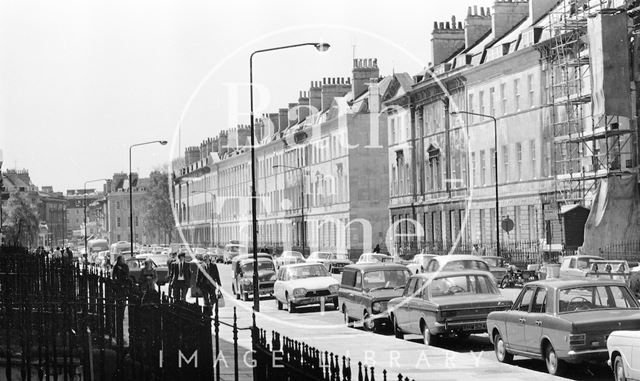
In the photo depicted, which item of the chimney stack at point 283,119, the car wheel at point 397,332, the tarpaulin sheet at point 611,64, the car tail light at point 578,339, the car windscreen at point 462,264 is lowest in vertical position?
the car wheel at point 397,332

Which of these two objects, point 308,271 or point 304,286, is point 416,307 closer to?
point 304,286

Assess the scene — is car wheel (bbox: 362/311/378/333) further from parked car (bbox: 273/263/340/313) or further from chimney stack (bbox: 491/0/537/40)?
chimney stack (bbox: 491/0/537/40)

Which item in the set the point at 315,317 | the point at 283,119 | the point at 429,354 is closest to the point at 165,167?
the point at 283,119

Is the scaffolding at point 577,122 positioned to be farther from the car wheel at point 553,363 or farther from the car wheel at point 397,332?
the car wheel at point 553,363

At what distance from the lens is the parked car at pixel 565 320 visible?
17.9 m

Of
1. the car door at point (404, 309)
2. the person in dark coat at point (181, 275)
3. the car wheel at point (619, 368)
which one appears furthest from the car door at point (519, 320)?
the person in dark coat at point (181, 275)

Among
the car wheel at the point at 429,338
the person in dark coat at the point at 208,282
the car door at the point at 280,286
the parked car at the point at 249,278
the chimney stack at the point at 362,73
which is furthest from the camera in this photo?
the chimney stack at the point at 362,73

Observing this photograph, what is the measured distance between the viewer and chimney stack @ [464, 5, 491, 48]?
259 feet

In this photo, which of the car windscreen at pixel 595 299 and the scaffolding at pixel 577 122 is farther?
the scaffolding at pixel 577 122

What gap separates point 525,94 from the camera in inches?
2482

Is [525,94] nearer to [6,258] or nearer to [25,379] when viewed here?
[6,258]

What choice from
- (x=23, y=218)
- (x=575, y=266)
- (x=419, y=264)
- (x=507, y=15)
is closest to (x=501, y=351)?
(x=575, y=266)

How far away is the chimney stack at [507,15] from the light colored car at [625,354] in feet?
189

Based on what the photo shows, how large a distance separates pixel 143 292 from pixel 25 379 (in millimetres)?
1905
